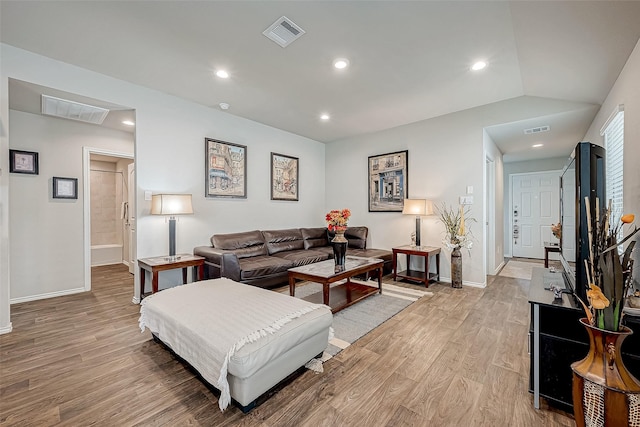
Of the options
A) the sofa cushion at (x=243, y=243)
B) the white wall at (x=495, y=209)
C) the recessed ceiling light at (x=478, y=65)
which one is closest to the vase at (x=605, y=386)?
the recessed ceiling light at (x=478, y=65)

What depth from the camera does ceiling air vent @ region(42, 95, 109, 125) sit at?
10.5ft

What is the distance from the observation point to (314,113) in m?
4.43

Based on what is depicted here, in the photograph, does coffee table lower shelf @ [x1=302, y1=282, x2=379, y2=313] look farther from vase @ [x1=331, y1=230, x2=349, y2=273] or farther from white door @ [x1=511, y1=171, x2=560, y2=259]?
white door @ [x1=511, y1=171, x2=560, y2=259]

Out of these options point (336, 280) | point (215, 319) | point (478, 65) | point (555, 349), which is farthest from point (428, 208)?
point (215, 319)

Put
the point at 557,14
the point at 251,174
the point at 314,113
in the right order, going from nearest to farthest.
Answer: the point at 557,14 < the point at 314,113 < the point at 251,174

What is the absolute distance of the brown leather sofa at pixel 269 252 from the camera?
3.60 m

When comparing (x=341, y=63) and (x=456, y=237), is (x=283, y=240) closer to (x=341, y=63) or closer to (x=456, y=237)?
(x=456, y=237)

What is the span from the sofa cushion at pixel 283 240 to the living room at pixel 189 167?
0.35m

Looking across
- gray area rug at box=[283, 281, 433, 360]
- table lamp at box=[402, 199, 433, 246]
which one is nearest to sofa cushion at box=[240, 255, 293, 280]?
gray area rug at box=[283, 281, 433, 360]

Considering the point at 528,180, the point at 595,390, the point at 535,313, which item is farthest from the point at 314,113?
the point at 528,180

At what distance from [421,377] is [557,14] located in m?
2.80

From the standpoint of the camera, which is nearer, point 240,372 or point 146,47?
point 240,372

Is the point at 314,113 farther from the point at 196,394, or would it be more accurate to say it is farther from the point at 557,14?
the point at 196,394

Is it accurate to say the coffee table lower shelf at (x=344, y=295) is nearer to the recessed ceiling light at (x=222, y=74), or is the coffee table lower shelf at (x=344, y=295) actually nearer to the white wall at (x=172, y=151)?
the white wall at (x=172, y=151)
